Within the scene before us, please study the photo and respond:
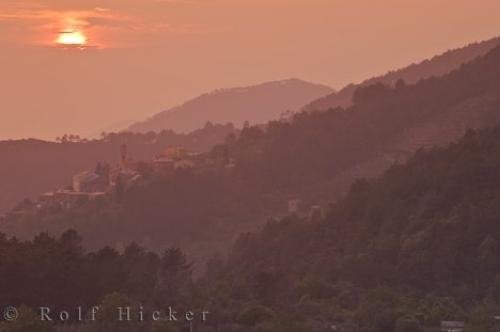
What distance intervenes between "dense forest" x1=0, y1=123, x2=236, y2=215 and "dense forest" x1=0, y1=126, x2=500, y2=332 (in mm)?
60928

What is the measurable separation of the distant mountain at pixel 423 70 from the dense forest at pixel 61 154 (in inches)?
481

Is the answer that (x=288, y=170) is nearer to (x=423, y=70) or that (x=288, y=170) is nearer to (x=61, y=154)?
(x=423, y=70)

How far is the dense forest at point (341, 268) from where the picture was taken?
35156mm

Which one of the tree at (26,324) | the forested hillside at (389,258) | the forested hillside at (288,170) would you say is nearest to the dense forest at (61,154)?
the forested hillside at (288,170)

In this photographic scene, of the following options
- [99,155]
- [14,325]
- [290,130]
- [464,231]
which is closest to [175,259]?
[464,231]

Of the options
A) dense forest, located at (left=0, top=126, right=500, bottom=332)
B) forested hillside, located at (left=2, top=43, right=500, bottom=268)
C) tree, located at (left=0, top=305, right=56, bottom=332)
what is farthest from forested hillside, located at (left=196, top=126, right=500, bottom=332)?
forested hillside, located at (left=2, top=43, right=500, bottom=268)

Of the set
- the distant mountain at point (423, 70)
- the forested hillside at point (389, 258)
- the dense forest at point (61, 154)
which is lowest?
the forested hillside at point (389, 258)

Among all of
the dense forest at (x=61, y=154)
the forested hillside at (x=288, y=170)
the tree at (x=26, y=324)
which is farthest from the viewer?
the dense forest at (x=61, y=154)

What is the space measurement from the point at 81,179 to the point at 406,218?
48303 millimetres

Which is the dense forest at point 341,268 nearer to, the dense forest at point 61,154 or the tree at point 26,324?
the tree at point 26,324

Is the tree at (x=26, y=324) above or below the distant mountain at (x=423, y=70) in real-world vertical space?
below

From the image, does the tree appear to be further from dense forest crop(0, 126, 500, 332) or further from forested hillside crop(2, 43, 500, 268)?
forested hillside crop(2, 43, 500, 268)

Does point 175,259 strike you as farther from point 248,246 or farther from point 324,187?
point 324,187

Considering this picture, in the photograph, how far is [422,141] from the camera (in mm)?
74625
